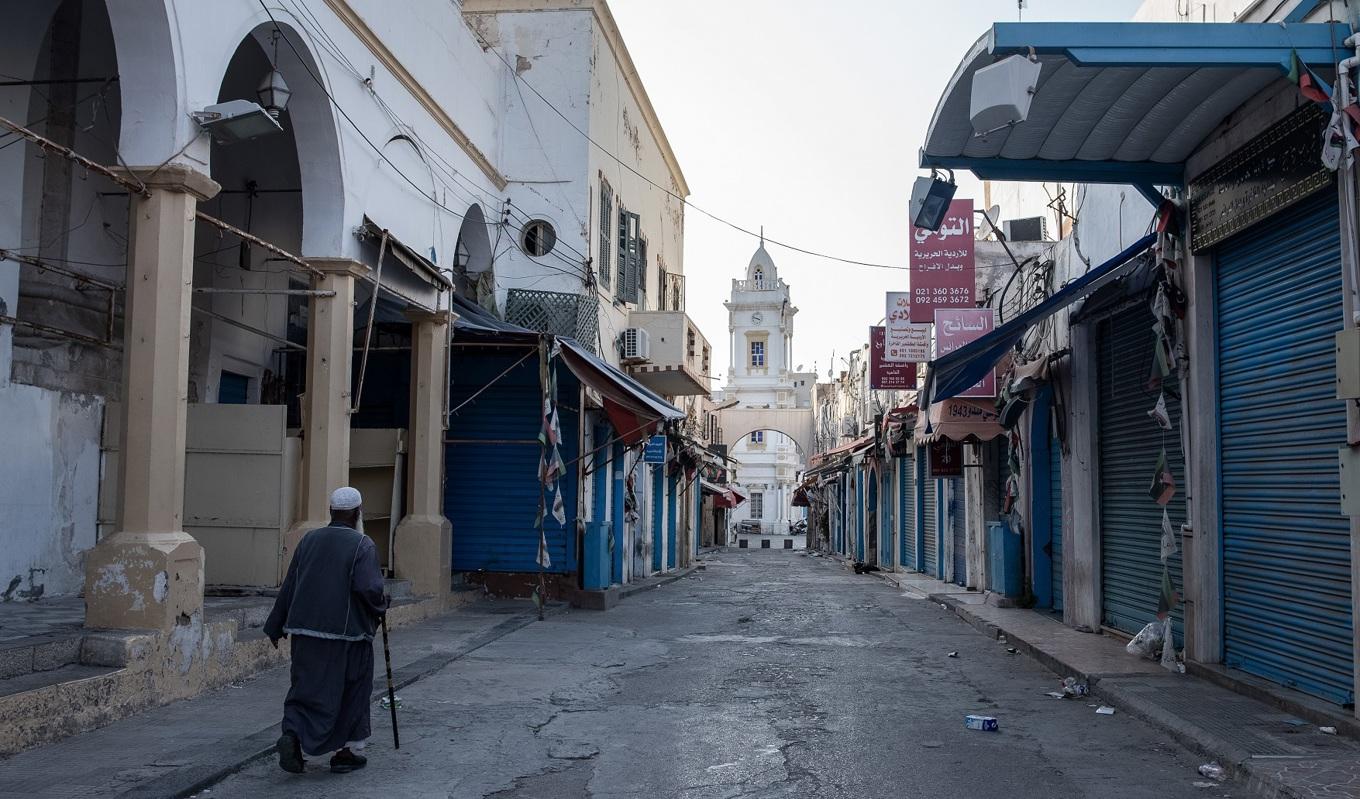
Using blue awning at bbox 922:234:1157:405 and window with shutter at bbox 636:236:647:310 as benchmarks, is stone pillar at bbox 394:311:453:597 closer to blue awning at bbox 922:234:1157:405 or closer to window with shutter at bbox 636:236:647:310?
blue awning at bbox 922:234:1157:405

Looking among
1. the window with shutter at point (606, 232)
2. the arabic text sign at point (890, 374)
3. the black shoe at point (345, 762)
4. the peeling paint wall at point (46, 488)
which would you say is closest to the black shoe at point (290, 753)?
the black shoe at point (345, 762)

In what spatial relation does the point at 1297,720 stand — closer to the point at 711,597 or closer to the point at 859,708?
the point at 859,708

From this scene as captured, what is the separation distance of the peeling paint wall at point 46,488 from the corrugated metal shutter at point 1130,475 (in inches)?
382

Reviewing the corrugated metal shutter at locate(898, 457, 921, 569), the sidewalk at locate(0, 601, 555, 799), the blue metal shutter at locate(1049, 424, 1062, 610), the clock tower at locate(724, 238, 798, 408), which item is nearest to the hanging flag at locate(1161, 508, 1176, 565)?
the blue metal shutter at locate(1049, 424, 1062, 610)

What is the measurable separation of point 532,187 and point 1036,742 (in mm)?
13063

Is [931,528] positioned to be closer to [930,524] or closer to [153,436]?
[930,524]

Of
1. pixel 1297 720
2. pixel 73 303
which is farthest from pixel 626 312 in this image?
pixel 1297 720

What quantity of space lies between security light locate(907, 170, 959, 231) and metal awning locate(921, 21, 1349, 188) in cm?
14

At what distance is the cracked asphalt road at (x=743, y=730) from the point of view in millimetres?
5660

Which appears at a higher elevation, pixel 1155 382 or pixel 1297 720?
pixel 1155 382

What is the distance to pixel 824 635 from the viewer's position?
1262cm

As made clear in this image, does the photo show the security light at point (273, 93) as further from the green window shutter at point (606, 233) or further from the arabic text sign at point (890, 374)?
the arabic text sign at point (890, 374)

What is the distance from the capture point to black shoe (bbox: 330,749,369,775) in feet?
19.5

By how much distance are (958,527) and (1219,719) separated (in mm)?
14039
